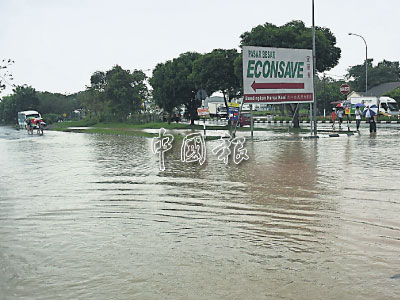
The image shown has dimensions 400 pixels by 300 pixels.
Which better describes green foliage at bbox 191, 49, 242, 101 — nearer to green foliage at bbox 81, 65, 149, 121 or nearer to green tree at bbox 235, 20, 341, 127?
green tree at bbox 235, 20, 341, 127

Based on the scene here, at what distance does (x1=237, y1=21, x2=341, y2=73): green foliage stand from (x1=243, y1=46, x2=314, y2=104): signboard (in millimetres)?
8699

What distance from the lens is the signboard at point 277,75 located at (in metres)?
27.5

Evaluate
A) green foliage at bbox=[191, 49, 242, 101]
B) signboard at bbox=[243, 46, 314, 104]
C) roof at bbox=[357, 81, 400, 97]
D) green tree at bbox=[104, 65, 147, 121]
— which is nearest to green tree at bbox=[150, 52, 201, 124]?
green foliage at bbox=[191, 49, 242, 101]

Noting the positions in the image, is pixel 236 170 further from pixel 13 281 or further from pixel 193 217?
Answer: pixel 13 281

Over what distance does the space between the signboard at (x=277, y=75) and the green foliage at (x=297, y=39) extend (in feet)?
28.5

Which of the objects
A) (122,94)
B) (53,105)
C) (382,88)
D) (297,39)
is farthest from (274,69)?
(53,105)

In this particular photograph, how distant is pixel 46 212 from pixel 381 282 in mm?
→ 5834

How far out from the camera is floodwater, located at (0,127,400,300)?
502 cm

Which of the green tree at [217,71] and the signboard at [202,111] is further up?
the green tree at [217,71]

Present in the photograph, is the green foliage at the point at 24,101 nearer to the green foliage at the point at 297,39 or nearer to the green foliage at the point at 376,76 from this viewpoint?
the green foliage at the point at 376,76

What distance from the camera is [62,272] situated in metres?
5.51

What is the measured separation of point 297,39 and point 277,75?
1092 cm

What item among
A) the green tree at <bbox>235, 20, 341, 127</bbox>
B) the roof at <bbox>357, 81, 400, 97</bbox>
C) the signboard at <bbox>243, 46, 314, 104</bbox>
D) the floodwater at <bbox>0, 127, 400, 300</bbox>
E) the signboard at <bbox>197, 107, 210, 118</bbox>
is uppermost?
the green tree at <bbox>235, 20, 341, 127</bbox>

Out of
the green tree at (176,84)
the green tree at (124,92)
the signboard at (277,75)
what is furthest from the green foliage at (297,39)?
the green tree at (124,92)
